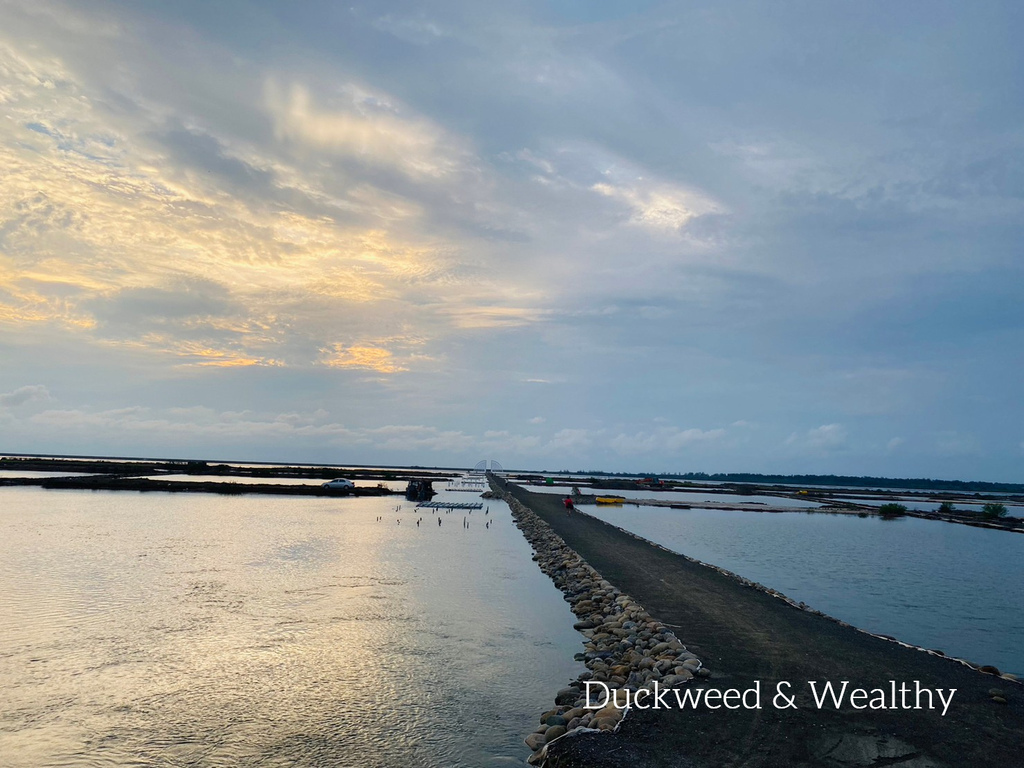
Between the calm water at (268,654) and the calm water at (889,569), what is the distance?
1131 centimetres

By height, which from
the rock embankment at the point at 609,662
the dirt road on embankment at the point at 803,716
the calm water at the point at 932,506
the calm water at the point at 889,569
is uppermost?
the dirt road on embankment at the point at 803,716

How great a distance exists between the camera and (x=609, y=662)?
1523cm

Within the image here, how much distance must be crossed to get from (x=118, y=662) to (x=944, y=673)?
18750 millimetres

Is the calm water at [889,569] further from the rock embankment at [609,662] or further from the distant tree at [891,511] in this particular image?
the distant tree at [891,511]

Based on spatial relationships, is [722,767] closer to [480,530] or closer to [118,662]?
[118,662]

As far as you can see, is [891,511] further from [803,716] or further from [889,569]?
[803,716]

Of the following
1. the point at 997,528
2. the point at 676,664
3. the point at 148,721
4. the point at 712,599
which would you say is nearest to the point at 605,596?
the point at 712,599

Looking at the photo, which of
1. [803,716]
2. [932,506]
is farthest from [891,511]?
[803,716]

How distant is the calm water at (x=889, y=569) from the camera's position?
20672 millimetres

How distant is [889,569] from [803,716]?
94.1ft

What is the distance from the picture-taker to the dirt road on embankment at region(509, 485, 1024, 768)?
9047mm

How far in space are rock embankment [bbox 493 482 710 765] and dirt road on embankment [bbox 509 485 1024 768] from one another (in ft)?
1.50

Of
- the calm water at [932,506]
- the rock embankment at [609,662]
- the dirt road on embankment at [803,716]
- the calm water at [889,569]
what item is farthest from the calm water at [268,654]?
the calm water at [932,506]

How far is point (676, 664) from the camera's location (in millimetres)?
13070
